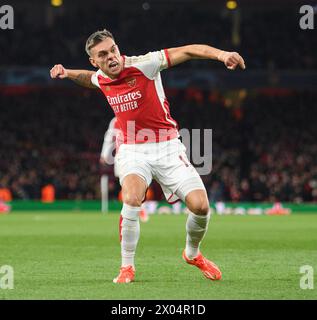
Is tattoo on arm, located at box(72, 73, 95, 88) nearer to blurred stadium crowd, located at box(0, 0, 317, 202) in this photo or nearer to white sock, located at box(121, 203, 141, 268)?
white sock, located at box(121, 203, 141, 268)

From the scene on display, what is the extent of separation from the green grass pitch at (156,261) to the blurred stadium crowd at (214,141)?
34.1 feet

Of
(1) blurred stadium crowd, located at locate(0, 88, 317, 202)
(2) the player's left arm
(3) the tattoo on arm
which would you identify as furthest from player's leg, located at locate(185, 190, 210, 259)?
(1) blurred stadium crowd, located at locate(0, 88, 317, 202)

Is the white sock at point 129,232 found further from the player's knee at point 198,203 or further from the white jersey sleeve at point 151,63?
the white jersey sleeve at point 151,63

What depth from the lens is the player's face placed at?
8492mm

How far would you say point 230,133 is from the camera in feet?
116

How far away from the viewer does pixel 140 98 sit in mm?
8672

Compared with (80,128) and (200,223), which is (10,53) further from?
(200,223)

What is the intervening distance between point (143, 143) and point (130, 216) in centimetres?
78

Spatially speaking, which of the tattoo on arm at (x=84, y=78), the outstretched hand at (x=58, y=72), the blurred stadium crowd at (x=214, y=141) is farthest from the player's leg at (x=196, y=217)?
the blurred stadium crowd at (x=214, y=141)

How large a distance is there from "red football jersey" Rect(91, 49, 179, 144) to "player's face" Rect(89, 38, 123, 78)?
0.12 meters

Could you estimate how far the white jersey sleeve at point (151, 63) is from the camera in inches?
340

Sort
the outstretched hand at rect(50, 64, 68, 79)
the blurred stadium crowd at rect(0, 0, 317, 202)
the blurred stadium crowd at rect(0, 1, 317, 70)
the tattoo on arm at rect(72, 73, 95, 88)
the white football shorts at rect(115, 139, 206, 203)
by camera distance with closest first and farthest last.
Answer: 1. the white football shorts at rect(115, 139, 206, 203)
2. the outstretched hand at rect(50, 64, 68, 79)
3. the tattoo on arm at rect(72, 73, 95, 88)
4. the blurred stadium crowd at rect(0, 0, 317, 202)
5. the blurred stadium crowd at rect(0, 1, 317, 70)

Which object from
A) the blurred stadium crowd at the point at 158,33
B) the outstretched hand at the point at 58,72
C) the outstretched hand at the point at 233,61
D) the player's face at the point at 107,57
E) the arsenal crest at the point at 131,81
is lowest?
the arsenal crest at the point at 131,81

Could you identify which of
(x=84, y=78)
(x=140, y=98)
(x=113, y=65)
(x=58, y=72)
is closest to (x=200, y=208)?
(x=140, y=98)
